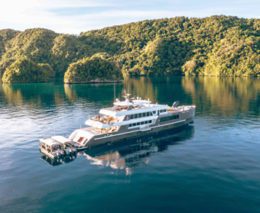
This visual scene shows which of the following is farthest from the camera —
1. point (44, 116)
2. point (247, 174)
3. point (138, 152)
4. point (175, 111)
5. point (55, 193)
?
point (44, 116)

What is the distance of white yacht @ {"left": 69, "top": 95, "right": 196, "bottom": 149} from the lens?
204 ft

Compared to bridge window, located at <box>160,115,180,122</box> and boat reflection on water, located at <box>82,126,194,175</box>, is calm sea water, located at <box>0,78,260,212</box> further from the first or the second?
bridge window, located at <box>160,115,180,122</box>

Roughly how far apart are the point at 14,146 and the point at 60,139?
37.5 feet

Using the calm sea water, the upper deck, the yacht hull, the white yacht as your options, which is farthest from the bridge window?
the calm sea water

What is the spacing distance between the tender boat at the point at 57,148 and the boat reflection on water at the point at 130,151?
53.7 inches

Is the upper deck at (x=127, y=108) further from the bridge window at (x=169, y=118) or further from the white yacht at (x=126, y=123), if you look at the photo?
the bridge window at (x=169, y=118)

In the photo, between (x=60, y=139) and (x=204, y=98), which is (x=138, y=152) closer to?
(x=60, y=139)

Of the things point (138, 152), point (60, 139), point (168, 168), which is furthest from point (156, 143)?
point (60, 139)

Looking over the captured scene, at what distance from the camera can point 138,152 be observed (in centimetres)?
5794

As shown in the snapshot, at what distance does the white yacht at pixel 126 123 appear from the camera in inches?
2447

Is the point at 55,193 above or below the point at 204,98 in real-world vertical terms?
below

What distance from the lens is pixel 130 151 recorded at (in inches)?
2315

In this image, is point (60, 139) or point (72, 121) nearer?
point (60, 139)

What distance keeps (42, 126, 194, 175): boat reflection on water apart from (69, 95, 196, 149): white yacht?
5.38 feet
